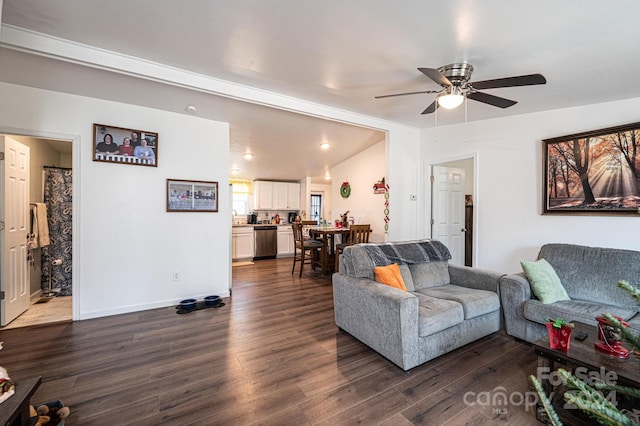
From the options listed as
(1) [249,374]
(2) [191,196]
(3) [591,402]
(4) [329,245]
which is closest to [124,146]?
(2) [191,196]

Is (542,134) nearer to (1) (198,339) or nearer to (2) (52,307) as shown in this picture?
(1) (198,339)

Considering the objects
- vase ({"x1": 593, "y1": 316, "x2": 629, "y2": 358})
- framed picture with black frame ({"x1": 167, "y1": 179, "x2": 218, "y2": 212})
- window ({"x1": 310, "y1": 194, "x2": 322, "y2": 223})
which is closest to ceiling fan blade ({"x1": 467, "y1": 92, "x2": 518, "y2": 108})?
vase ({"x1": 593, "y1": 316, "x2": 629, "y2": 358})

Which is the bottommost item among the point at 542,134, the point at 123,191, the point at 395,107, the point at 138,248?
the point at 138,248

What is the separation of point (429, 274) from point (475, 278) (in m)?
0.45

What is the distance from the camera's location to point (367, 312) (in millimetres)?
2363

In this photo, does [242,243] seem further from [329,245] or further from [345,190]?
[345,190]

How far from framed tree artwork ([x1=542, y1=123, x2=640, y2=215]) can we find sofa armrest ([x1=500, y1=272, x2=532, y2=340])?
119 centimetres

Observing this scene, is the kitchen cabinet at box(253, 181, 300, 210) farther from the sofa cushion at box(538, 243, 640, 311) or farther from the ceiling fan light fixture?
the sofa cushion at box(538, 243, 640, 311)

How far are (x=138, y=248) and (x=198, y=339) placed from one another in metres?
1.44

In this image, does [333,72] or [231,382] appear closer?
[231,382]

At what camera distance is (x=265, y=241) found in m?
6.85

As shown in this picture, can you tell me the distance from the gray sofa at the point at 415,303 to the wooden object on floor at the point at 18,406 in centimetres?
205

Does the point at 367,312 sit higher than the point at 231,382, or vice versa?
the point at 367,312

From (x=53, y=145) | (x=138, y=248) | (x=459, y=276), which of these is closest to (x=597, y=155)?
(x=459, y=276)
